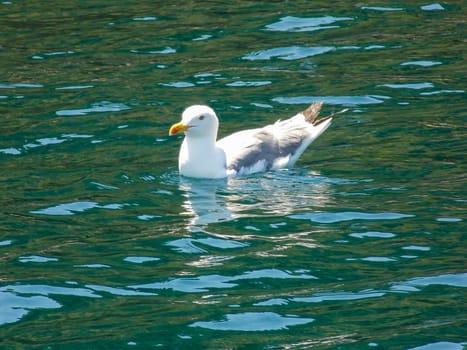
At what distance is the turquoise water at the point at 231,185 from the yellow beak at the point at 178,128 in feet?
1.69

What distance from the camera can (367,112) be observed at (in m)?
14.1

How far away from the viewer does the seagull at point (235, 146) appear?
12.3 metres

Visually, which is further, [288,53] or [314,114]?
[288,53]

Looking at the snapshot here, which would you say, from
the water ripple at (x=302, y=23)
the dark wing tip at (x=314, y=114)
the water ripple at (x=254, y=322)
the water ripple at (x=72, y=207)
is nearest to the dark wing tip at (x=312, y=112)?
the dark wing tip at (x=314, y=114)

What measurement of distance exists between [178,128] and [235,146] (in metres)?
0.79

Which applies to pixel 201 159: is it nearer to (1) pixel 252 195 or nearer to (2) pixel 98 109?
(1) pixel 252 195

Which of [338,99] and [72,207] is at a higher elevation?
[338,99]

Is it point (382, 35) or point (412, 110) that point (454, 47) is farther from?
point (412, 110)

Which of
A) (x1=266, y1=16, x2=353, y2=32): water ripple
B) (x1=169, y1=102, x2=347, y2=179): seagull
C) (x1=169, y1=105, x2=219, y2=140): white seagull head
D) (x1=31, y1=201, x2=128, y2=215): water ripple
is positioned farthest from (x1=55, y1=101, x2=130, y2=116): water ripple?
(x1=266, y1=16, x2=353, y2=32): water ripple

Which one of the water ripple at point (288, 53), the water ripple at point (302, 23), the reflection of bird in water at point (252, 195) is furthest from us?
the water ripple at point (302, 23)

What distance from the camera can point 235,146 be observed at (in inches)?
501

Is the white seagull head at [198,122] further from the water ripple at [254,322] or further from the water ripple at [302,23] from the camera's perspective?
the water ripple at [302,23]

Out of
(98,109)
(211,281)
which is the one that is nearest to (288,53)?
(98,109)

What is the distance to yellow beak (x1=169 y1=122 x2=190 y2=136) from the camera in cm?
1218
